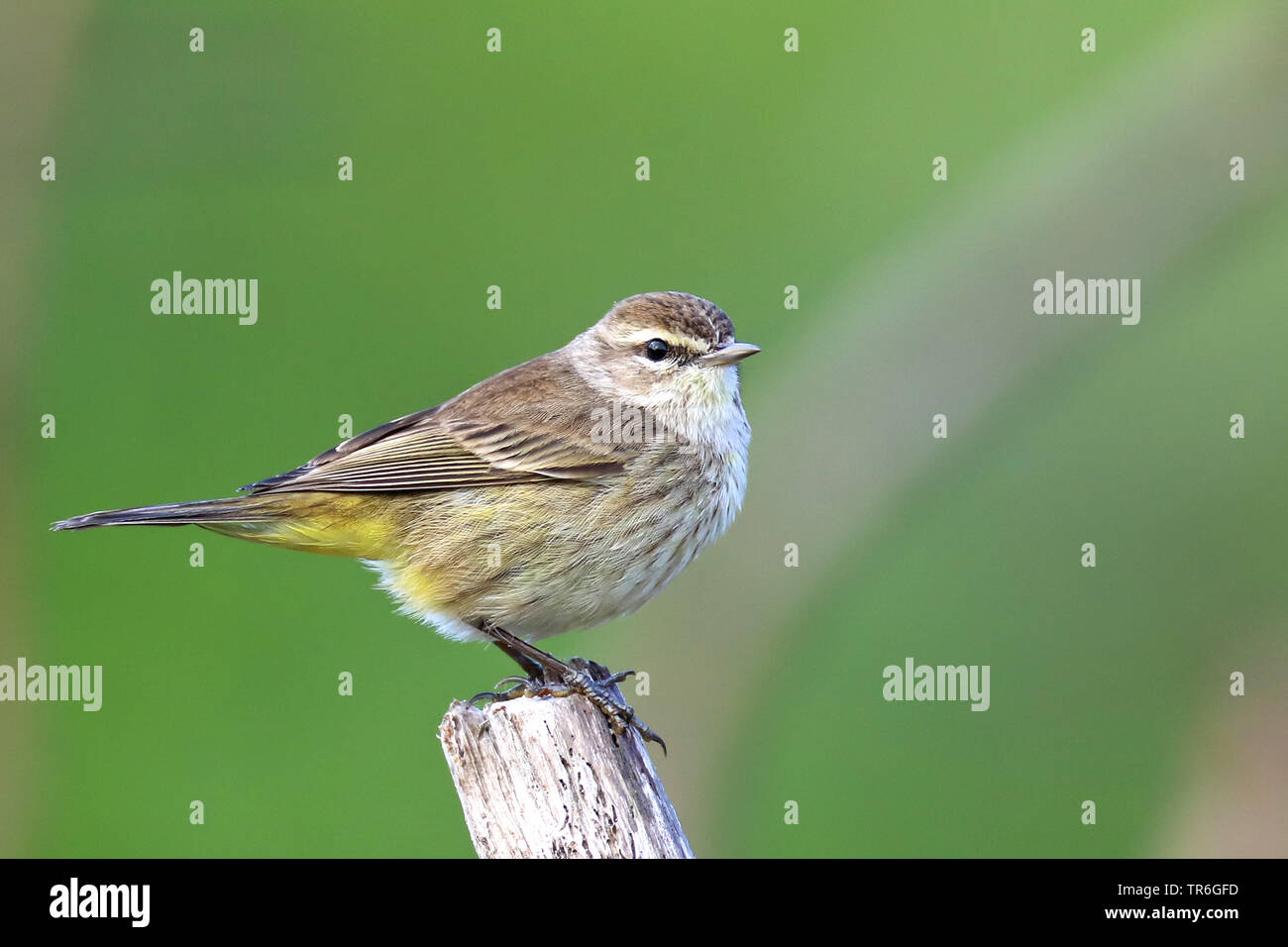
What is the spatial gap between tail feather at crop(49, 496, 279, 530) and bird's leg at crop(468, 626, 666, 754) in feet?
3.48

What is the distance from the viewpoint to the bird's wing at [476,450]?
5848mm

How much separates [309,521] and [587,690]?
64.9 inches

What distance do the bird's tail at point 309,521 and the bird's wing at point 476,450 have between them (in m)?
0.07

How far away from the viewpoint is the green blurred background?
24.0 feet

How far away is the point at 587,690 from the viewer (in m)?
4.84
